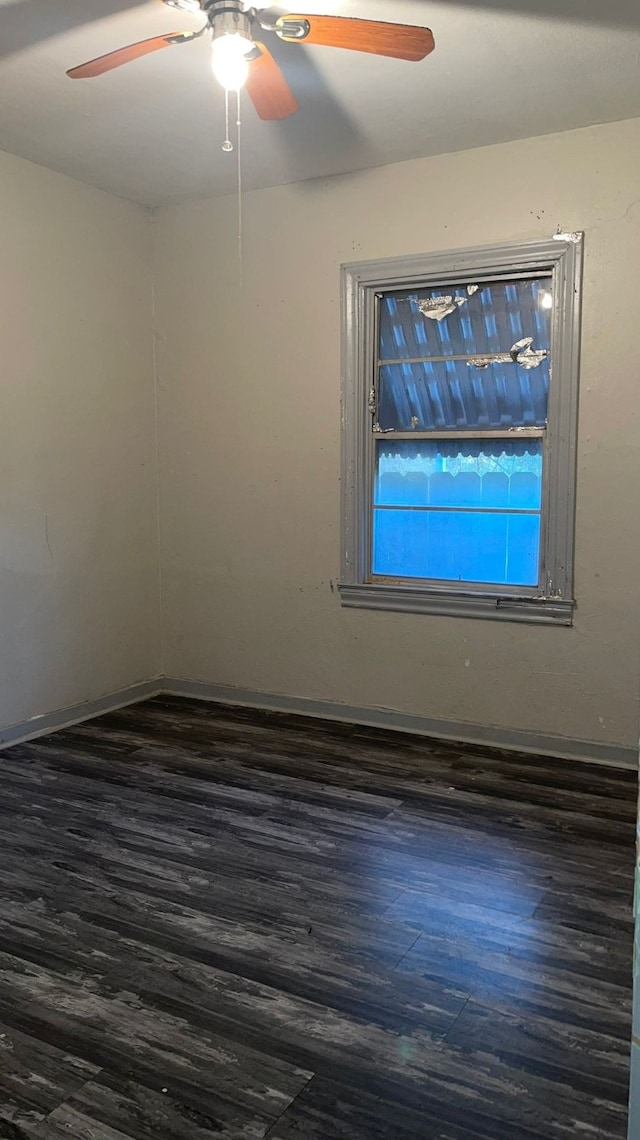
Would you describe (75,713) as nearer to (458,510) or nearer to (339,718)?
(339,718)

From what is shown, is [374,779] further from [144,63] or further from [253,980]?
[144,63]

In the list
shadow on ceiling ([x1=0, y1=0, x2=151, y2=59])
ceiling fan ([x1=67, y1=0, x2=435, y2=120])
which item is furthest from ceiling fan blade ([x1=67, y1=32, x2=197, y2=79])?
shadow on ceiling ([x1=0, y1=0, x2=151, y2=59])

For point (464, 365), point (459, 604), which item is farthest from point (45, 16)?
point (459, 604)

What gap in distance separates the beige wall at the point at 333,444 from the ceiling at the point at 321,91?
0.21 m

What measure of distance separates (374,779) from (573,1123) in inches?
72.4

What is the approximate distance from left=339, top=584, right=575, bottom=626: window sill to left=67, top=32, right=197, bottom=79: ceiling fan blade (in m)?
2.41

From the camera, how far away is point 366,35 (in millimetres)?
2262

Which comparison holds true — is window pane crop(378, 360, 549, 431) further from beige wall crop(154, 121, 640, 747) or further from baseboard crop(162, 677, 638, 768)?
baseboard crop(162, 677, 638, 768)

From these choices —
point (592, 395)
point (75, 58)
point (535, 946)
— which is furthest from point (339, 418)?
point (535, 946)

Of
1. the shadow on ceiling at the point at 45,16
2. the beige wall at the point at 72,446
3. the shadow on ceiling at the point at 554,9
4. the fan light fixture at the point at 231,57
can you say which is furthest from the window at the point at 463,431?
the shadow on ceiling at the point at 45,16

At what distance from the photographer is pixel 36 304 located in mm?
3877

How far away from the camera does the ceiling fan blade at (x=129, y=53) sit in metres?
2.30

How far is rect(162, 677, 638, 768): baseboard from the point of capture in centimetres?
363

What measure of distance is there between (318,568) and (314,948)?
2.25 m
